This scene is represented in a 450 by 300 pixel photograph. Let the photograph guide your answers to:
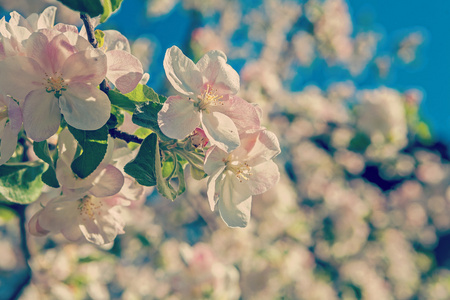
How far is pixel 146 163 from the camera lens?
0.72 m

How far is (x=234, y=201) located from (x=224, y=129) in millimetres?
178

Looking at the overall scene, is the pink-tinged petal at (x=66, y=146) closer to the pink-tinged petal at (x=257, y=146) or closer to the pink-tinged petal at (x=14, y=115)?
the pink-tinged petal at (x=14, y=115)

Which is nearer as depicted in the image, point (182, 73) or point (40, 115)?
point (40, 115)

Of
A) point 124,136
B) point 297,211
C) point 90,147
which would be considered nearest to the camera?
point 90,147

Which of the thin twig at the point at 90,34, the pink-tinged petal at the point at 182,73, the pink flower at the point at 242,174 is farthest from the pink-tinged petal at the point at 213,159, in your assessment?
the thin twig at the point at 90,34

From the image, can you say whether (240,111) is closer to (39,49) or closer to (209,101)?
(209,101)

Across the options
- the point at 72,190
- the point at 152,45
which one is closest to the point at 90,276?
the point at 72,190

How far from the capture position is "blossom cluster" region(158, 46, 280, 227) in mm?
734

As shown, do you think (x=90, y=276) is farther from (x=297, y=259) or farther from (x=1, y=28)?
(x=297, y=259)

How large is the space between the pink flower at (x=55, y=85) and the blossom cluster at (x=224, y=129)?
0.14 m

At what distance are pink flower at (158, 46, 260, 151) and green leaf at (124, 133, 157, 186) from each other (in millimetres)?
64

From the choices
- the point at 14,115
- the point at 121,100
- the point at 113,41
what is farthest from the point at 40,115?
the point at 113,41

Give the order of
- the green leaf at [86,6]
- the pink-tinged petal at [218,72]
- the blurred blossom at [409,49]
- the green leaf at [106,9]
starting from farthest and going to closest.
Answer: the blurred blossom at [409,49], the pink-tinged petal at [218,72], the green leaf at [106,9], the green leaf at [86,6]

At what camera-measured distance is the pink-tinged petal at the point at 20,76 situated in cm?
64
